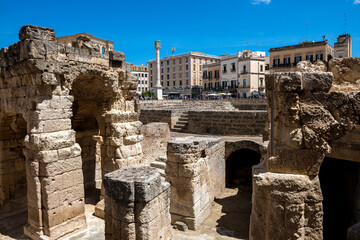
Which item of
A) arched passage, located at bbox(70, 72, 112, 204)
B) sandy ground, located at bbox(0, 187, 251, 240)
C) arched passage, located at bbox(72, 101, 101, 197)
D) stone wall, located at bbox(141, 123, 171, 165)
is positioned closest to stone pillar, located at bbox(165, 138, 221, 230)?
sandy ground, located at bbox(0, 187, 251, 240)

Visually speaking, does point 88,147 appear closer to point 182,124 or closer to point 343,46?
point 182,124

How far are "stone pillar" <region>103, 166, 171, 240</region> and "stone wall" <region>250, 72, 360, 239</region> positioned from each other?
1477 mm

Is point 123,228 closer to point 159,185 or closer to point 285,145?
point 159,185

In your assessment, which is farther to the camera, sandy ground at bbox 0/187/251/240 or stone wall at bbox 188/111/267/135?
stone wall at bbox 188/111/267/135

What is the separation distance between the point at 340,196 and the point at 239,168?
6.52m

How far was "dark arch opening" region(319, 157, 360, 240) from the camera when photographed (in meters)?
5.07

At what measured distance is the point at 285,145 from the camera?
3.10 m

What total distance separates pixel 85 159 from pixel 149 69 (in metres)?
52.7

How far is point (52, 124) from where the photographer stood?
5.98m

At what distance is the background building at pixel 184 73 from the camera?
171 feet

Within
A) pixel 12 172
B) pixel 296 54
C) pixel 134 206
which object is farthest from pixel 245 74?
pixel 134 206

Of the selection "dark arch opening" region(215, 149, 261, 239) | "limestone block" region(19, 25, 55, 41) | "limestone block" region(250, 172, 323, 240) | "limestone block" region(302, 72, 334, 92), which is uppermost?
"limestone block" region(19, 25, 55, 41)

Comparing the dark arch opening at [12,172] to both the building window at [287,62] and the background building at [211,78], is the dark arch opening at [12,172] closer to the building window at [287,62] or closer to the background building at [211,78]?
the building window at [287,62]

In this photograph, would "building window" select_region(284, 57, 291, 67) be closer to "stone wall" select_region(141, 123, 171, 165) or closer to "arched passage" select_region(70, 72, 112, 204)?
"stone wall" select_region(141, 123, 171, 165)
